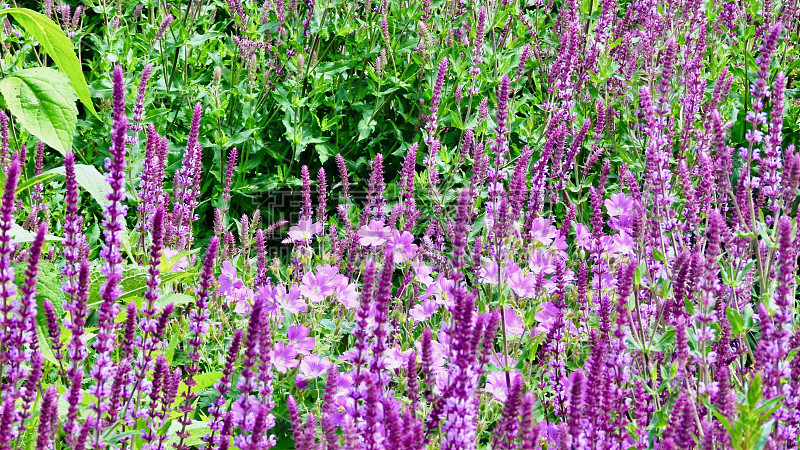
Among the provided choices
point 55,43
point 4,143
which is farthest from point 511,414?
point 4,143

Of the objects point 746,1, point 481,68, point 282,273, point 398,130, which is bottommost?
point 282,273

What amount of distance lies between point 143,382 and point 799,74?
479 cm

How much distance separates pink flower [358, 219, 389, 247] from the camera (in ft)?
11.1

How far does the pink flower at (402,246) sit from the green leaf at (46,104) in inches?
55.0

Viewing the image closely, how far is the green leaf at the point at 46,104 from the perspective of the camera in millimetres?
2156

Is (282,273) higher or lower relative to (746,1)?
lower

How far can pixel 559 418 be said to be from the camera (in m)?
2.74

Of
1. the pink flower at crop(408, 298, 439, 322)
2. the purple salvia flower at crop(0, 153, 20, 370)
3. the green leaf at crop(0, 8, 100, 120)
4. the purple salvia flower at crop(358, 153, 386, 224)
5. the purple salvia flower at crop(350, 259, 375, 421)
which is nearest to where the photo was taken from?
the purple salvia flower at crop(0, 153, 20, 370)

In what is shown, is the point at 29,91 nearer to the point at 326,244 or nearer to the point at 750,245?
the point at 326,244

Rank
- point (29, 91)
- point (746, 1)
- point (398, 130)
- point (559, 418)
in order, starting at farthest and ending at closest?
1. point (746, 1)
2. point (398, 130)
3. point (559, 418)
4. point (29, 91)

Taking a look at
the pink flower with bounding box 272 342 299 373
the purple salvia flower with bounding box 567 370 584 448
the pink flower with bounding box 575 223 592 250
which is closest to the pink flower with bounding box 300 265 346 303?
the pink flower with bounding box 272 342 299 373

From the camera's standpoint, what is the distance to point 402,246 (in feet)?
10.8

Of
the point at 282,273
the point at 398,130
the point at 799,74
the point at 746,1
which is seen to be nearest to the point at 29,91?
the point at 282,273

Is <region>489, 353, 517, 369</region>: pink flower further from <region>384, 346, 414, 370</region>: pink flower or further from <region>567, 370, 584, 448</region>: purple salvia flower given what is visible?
<region>567, 370, 584, 448</region>: purple salvia flower
